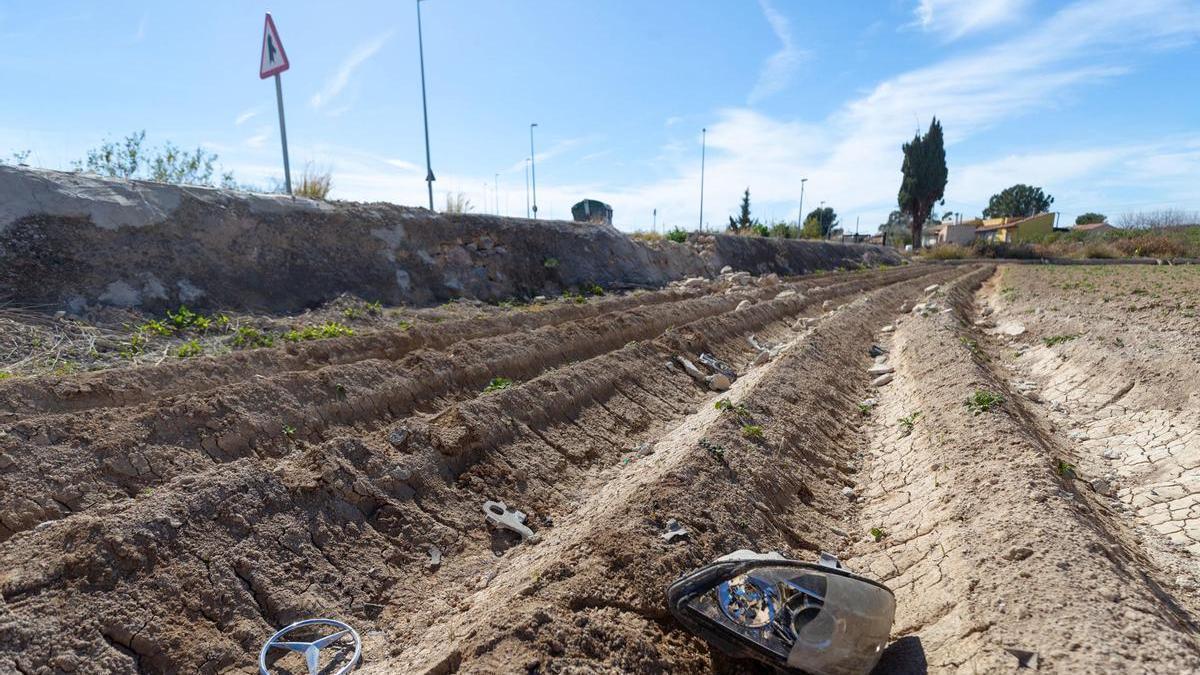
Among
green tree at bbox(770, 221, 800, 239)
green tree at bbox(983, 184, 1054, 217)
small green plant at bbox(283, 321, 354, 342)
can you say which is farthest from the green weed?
green tree at bbox(983, 184, 1054, 217)

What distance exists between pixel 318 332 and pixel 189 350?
1821mm

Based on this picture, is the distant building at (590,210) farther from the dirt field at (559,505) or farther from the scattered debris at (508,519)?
the scattered debris at (508,519)

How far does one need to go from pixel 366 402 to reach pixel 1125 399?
351 inches

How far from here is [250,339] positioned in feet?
29.2

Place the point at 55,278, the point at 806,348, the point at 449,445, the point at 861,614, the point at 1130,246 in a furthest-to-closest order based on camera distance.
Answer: the point at 1130,246
the point at 806,348
the point at 55,278
the point at 449,445
the point at 861,614

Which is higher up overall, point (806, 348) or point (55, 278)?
→ point (55, 278)

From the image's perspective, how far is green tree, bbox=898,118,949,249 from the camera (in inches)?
1983

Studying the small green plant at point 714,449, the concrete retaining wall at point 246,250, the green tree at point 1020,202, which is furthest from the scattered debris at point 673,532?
the green tree at point 1020,202

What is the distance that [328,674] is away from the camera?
11.9ft

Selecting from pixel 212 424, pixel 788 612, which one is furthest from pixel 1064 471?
pixel 212 424

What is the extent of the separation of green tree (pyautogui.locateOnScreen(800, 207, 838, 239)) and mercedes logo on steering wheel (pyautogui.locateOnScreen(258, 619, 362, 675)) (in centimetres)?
4816

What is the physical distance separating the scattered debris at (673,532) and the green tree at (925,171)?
54467mm

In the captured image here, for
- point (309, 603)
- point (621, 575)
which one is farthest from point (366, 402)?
point (621, 575)

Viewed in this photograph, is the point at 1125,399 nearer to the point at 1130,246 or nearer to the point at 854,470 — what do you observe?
the point at 854,470
